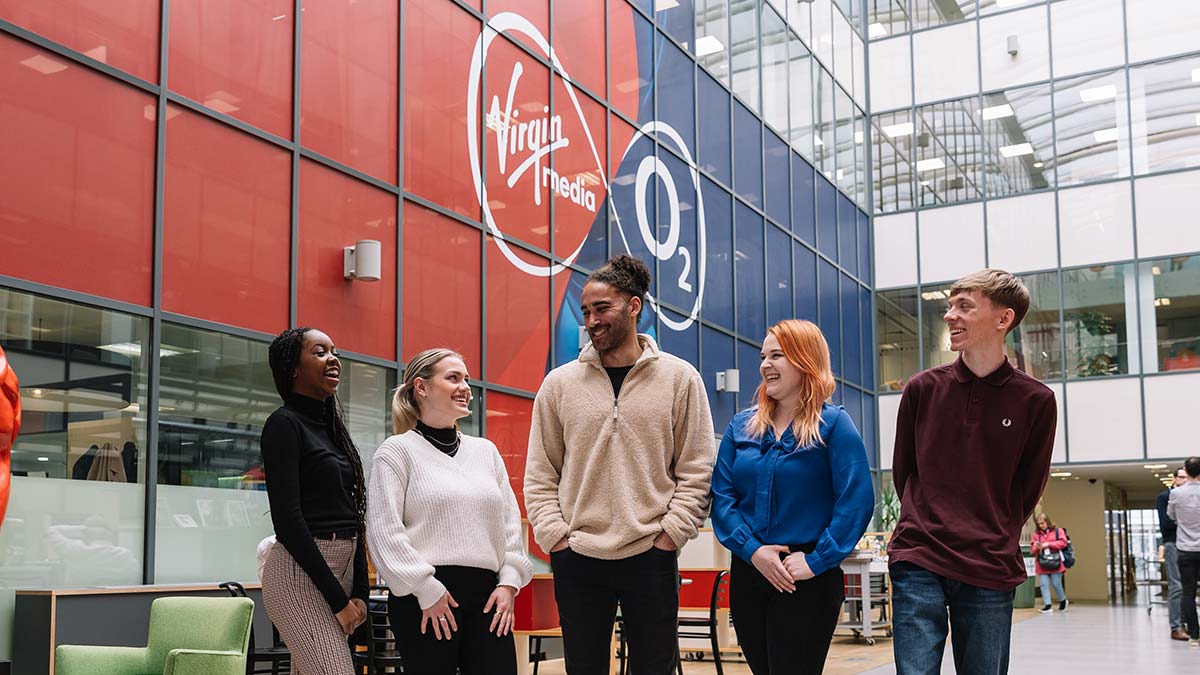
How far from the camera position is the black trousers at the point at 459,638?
3336 millimetres

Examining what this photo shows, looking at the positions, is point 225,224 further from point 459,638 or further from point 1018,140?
point 1018,140

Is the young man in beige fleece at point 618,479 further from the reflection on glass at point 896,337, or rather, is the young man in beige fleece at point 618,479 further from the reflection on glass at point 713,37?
the reflection on glass at point 896,337

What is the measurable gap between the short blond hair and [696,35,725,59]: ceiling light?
11707 mm

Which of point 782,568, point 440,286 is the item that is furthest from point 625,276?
point 440,286

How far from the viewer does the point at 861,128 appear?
21188 mm

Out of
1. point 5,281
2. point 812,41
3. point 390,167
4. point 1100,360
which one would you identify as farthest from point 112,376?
point 1100,360

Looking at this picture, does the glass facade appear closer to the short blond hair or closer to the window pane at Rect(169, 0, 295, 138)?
the window pane at Rect(169, 0, 295, 138)

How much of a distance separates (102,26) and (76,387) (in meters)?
2.09

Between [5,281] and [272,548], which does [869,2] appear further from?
[272,548]

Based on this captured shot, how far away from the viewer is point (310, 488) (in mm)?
3512

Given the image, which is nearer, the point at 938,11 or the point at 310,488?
the point at 310,488

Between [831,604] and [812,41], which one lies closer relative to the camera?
[831,604]

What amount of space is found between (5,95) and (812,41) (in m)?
Result: 14.6

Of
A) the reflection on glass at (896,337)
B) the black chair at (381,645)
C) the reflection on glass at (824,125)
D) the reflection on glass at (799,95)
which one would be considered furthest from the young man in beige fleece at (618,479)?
the reflection on glass at (896,337)
